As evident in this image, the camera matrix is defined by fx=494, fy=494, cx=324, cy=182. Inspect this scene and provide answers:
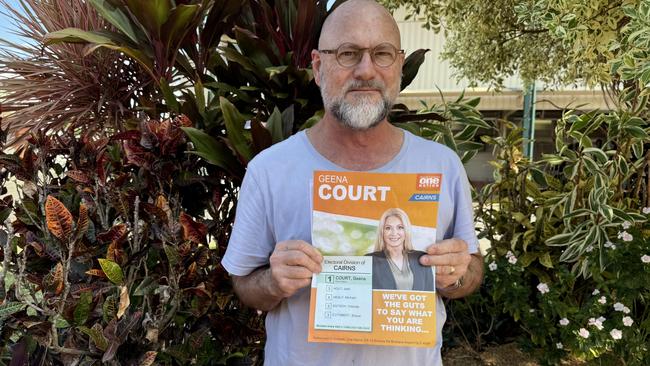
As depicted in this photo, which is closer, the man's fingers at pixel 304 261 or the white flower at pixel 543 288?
the man's fingers at pixel 304 261

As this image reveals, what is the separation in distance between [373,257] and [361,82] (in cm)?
49

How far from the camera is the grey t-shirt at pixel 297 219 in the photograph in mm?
1347

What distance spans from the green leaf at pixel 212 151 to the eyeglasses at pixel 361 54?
76cm

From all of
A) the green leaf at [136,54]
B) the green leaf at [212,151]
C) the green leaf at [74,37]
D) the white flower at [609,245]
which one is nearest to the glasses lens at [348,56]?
the green leaf at [212,151]

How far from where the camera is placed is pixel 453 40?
607 cm

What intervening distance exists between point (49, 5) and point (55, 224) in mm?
1850

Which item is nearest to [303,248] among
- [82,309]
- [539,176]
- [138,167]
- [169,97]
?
[82,309]

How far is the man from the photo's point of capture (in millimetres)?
1355

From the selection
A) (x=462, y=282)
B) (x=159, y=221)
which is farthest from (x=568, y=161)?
(x=159, y=221)

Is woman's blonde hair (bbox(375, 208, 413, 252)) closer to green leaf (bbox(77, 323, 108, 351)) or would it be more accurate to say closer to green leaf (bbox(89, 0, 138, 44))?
green leaf (bbox(77, 323, 108, 351))

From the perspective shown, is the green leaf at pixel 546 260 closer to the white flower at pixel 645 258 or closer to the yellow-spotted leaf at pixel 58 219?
the white flower at pixel 645 258

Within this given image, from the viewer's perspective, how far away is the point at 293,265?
1.22 meters

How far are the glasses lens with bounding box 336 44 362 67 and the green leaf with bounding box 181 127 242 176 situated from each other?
2.53ft

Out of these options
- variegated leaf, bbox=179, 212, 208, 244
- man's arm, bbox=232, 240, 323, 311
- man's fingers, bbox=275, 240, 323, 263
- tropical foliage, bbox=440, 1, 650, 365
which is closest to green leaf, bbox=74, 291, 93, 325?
variegated leaf, bbox=179, 212, 208, 244
